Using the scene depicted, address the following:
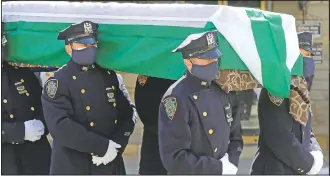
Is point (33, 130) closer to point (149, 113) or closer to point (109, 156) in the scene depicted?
point (109, 156)

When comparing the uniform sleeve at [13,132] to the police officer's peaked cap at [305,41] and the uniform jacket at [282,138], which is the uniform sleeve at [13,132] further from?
the police officer's peaked cap at [305,41]

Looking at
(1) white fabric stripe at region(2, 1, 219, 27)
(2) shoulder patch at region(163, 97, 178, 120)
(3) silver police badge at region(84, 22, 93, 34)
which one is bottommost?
(2) shoulder patch at region(163, 97, 178, 120)

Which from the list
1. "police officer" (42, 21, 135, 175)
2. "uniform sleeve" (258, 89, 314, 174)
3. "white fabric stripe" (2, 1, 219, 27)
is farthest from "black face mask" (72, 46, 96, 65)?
"uniform sleeve" (258, 89, 314, 174)

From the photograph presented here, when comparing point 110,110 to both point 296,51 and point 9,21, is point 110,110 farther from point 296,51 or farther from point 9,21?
point 296,51

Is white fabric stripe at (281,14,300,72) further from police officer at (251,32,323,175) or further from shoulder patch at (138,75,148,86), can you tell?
shoulder patch at (138,75,148,86)

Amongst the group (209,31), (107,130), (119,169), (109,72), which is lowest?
(119,169)

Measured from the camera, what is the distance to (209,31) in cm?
398

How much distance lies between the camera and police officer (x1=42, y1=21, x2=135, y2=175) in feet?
14.4

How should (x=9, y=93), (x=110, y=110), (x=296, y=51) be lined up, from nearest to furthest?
(x=296, y=51) → (x=110, y=110) → (x=9, y=93)

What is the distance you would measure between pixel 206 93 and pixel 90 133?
917 millimetres

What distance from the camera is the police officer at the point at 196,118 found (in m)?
3.86

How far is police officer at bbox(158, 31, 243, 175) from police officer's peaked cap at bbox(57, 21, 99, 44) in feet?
2.35

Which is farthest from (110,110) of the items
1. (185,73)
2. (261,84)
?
(261,84)

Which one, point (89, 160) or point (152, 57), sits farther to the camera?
point (89, 160)
